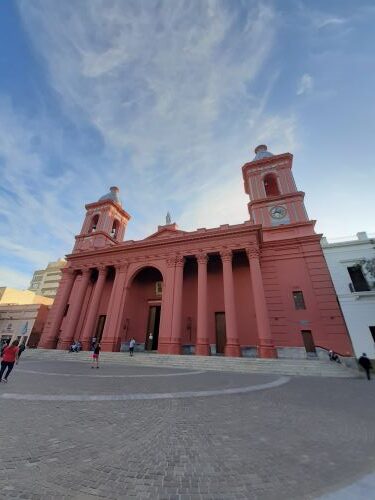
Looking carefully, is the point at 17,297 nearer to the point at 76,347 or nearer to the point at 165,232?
the point at 76,347

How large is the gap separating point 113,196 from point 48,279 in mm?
37360

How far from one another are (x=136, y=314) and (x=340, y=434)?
2060 cm

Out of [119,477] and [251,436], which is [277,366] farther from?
[119,477]

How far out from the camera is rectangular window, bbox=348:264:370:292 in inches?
648

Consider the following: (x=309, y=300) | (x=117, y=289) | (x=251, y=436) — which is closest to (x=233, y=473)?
(x=251, y=436)

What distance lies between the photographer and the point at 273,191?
2578 cm

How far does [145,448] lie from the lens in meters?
3.04

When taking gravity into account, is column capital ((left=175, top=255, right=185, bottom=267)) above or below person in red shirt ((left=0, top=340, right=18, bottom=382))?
above

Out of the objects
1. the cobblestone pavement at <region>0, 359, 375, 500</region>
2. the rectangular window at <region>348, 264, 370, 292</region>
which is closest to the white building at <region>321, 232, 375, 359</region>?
the rectangular window at <region>348, 264, 370, 292</region>

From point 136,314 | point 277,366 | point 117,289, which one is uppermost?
point 117,289

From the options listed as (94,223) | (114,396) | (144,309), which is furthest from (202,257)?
(94,223)

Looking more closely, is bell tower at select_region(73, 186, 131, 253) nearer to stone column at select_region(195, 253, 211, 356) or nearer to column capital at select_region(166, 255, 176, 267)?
column capital at select_region(166, 255, 176, 267)

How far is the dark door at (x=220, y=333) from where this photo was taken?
18.2 metres

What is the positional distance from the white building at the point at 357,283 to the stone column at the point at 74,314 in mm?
22151
